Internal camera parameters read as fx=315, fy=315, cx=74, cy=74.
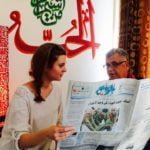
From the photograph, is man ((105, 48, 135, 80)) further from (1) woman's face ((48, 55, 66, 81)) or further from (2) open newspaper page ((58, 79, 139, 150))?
(2) open newspaper page ((58, 79, 139, 150))

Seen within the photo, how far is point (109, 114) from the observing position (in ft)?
3.08

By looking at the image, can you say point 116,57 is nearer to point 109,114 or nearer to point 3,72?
point 3,72

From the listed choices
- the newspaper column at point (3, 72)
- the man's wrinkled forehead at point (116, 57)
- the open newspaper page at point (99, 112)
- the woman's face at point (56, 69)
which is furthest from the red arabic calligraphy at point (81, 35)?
the open newspaper page at point (99, 112)

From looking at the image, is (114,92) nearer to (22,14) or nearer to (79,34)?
(22,14)

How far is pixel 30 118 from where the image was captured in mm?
1214

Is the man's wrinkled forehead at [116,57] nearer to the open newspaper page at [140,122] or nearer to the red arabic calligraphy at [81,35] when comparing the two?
the red arabic calligraphy at [81,35]

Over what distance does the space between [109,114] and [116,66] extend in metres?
1.01

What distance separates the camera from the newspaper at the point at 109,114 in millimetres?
919

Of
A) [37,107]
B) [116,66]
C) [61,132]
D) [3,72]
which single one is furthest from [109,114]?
[3,72]

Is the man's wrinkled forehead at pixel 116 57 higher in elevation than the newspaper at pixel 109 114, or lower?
higher

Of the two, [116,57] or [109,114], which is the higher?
[116,57]

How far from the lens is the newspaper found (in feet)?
3.01

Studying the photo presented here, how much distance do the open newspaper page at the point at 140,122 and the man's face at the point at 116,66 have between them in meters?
0.96

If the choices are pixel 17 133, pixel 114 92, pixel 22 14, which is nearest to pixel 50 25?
pixel 22 14
